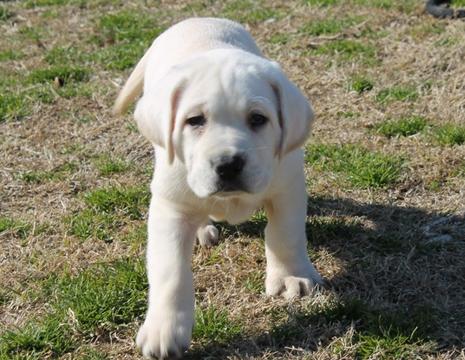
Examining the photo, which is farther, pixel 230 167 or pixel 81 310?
pixel 81 310

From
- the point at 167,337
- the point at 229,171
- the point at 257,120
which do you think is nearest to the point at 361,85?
the point at 257,120

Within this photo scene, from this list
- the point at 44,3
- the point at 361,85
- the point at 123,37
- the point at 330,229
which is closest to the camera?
the point at 330,229

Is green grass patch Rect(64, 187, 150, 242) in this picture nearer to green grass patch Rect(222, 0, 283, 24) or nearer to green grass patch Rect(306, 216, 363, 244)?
green grass patch Rect(306, 216, 363, 244)

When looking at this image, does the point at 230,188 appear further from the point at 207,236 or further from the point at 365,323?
the point at 207,236

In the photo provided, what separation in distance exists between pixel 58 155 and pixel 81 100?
3.82 feet

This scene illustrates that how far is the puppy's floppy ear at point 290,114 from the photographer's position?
3.92 m

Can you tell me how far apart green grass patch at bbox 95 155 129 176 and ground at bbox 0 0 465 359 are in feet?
0.05

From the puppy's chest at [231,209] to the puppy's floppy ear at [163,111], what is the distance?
336 millimetres

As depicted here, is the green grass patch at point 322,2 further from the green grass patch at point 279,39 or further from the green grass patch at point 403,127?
the green grass patch at point 403,127

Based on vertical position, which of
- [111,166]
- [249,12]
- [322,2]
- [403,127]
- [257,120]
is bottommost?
[249,12]

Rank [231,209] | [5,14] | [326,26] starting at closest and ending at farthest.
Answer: [231,209] → [326,26] → [5,14]

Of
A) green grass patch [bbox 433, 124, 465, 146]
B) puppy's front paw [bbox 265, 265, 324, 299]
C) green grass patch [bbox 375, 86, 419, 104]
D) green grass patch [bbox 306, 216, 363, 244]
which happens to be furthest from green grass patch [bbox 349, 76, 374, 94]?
puppy's front paw [bbox 265, 265, 324, 299]

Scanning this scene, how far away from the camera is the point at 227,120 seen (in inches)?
149

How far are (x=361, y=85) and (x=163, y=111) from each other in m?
3.54
